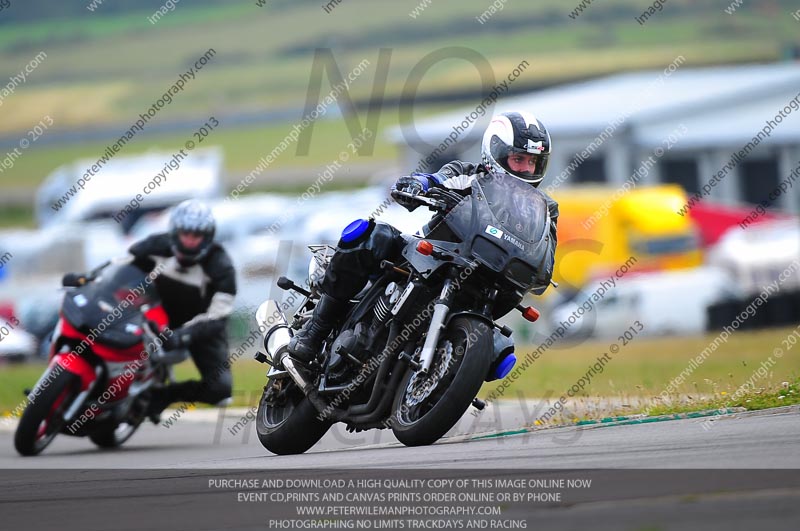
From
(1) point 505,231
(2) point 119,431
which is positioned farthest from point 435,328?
(2) point 119,431

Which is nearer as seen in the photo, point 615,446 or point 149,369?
point 615,446

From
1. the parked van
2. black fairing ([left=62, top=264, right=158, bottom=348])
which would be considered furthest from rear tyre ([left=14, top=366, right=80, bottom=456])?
the parked van

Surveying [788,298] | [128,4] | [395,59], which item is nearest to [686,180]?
[788,298]

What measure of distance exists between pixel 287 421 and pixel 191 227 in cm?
300

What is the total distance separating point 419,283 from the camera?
7.56 m

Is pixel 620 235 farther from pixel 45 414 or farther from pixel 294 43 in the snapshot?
pixel 294 43

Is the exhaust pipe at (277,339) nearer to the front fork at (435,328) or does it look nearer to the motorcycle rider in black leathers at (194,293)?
the front fork at (435,328)

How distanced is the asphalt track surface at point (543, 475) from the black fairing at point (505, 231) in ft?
3.24

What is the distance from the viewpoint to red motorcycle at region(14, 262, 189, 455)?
32.5 feet

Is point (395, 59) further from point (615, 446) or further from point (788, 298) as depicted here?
point (615, 446)

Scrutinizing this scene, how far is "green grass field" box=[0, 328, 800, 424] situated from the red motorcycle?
306 centimetres

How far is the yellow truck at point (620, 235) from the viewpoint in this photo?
30141mm

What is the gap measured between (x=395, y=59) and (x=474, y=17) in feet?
22.0

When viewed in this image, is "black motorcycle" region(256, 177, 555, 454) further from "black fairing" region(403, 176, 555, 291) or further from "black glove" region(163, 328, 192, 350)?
"black glove" region(163, 328, 192, 350)
